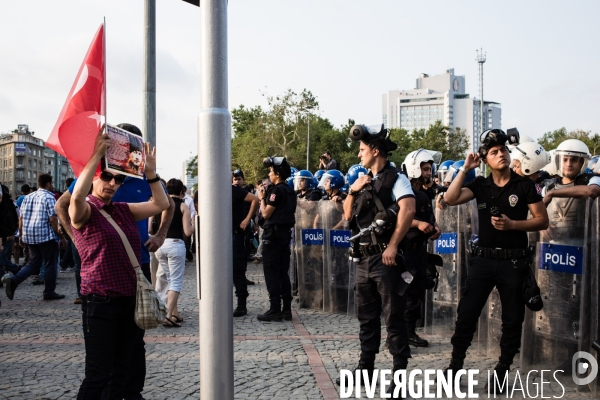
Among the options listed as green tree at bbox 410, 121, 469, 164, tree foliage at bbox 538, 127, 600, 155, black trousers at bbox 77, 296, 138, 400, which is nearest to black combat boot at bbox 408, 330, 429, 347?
black trousers at bbox 77, 296, 138, 400

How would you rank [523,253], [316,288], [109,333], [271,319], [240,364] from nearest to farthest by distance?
[109,333] < [523,253] < [240,364] < [271,319] < [316,288]

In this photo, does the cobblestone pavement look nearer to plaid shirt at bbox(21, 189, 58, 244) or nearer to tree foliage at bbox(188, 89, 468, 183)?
plaid shirt at bbox(21, 189, 58, 244)

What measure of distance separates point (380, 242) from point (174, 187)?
3909 mm

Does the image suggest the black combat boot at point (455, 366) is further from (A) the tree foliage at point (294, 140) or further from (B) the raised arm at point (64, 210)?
(A) the tree foliage at point (294, 140)

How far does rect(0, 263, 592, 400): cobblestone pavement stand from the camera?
550 cm

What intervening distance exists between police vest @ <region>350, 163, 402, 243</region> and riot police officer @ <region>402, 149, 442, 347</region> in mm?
1272

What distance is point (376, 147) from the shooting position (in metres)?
5.45

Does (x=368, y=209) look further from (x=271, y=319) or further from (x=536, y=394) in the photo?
(x=271, y=319)

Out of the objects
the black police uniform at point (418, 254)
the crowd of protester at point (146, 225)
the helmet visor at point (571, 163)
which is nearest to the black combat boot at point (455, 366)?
the crowd of protester at point (146, 225)

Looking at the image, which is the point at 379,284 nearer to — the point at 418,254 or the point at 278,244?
the point at 418,254

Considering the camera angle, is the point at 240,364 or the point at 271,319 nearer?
the point at 240,364

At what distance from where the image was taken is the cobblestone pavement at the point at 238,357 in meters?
5.50

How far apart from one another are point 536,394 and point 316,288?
15.5 ft

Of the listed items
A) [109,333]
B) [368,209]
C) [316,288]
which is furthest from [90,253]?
[316,288]
